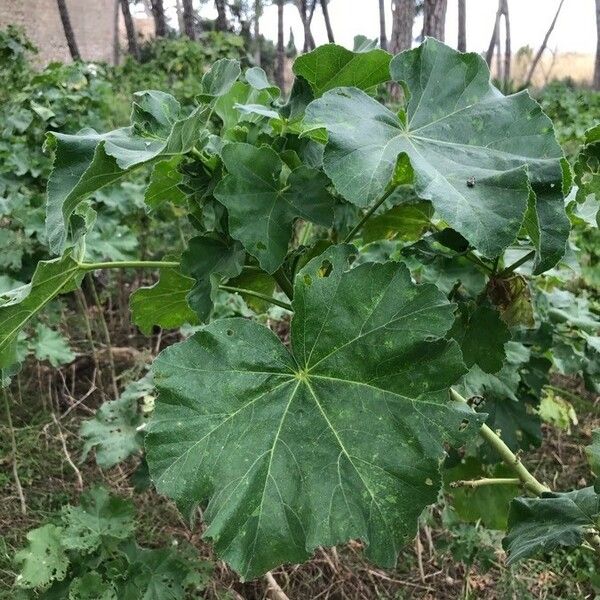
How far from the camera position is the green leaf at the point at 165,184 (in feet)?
2.88

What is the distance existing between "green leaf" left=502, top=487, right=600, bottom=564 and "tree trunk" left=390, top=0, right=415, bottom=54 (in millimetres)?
4898

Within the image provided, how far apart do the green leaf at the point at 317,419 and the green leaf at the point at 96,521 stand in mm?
899

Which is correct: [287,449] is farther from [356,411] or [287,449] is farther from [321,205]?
[321,205]

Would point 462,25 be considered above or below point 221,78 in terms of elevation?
below

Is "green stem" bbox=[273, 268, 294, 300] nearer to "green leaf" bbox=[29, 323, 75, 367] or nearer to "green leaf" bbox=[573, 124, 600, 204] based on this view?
"green leaf" bbox=[573, 124, 600, 204]

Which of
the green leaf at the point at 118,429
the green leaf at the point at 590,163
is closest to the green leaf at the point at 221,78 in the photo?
the green leaf at the point at 590,163

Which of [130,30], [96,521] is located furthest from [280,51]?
[96,521]

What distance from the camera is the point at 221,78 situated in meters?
0.83

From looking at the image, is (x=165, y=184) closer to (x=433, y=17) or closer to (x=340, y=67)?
(x=340, y=67)

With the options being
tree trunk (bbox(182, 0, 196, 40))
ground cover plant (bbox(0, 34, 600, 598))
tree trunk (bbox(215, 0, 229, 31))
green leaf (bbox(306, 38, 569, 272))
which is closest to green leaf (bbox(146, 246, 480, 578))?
ground cover plant (bbox(0, 34, 600, 598))

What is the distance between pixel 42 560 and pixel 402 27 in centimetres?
498

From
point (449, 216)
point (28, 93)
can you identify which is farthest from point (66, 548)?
point (28, 93)

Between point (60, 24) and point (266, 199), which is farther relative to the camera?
point (60, 24)

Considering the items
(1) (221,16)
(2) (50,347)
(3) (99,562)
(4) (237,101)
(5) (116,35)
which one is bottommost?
(3) (99,562)
